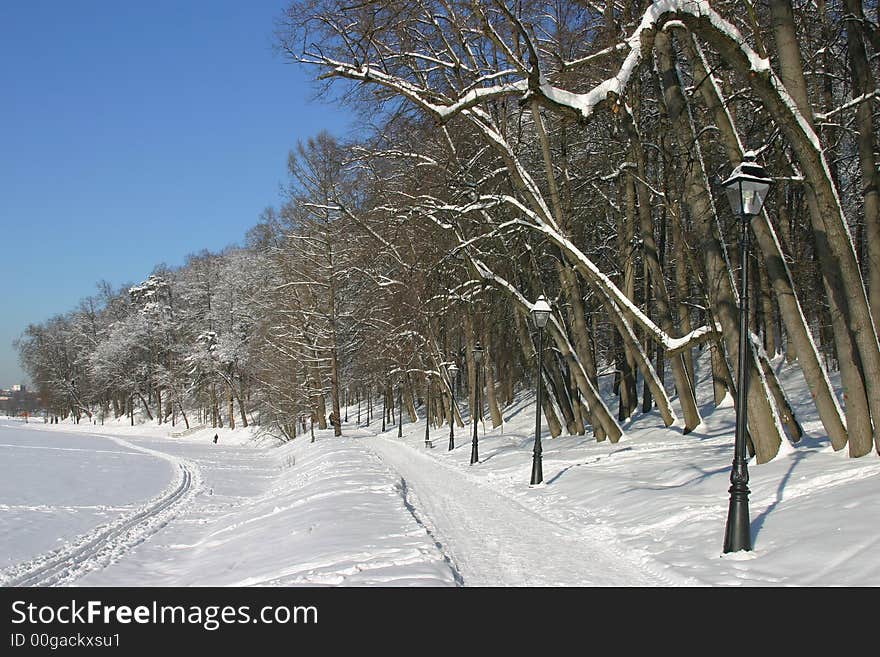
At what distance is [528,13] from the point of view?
1409 centimetres

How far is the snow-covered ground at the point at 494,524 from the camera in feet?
23.7

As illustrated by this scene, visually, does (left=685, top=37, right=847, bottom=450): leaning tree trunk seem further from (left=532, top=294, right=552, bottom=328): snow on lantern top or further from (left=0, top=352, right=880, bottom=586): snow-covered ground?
(left=532, top=294, right=552, bottom=328): snow on lantern top

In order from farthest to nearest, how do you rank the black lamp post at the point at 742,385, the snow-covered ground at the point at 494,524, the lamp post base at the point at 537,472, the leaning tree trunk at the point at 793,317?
1. the lamp post base at the point at 537,472
2. the leaning tree trunk at the point at 793,317
3. the black lamp post at the point at 742,385
4. the snow-covered ground at the point at 494,524

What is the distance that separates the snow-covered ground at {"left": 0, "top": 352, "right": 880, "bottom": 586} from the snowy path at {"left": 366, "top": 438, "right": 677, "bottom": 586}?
0.14ft

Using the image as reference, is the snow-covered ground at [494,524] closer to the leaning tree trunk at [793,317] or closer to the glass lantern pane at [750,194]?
the leaning tree trunk at [793,317]

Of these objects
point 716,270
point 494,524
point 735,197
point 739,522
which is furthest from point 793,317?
point 494,524

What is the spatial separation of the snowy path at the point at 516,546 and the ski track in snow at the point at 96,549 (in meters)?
4.95

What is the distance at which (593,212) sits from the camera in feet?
71.9

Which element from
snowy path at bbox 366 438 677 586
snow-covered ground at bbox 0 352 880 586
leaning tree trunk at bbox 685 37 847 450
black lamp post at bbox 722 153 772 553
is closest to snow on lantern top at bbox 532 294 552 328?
snow-covered ground at bbox 0 352 880 586

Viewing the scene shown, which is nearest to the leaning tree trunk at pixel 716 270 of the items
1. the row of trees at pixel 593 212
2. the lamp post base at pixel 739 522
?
the row of trees at pixel 593 212

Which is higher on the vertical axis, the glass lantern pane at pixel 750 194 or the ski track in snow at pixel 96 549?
the glass lantern pane at pixel 750 194

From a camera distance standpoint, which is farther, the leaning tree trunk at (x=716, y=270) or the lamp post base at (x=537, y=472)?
the lamp post base at (x=537, y=472)

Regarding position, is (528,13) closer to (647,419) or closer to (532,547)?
(532,547)

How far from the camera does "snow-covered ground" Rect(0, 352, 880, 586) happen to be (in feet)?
23.7
